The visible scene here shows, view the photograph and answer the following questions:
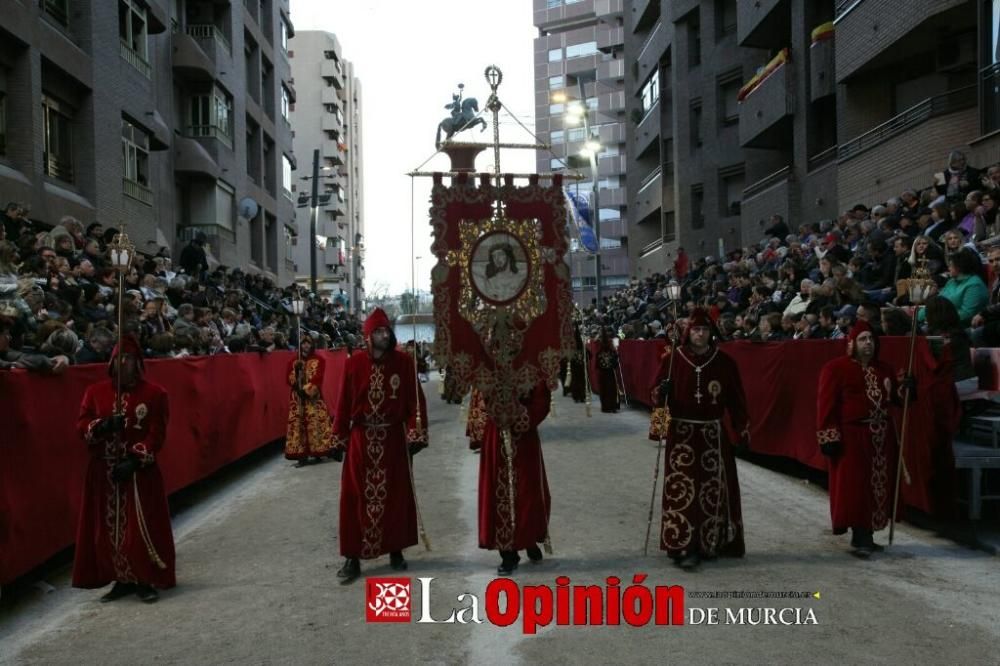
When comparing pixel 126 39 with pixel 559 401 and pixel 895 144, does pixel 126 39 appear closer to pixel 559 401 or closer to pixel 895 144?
pixel 559 401

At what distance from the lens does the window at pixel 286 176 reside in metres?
42.7

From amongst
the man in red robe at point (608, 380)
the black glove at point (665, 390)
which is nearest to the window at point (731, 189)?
the man in red robe at point (608, 380)

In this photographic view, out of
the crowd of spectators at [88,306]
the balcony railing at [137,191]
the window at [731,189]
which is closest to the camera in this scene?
the crowd of spectators at [88,306]

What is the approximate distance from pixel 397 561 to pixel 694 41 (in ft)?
114

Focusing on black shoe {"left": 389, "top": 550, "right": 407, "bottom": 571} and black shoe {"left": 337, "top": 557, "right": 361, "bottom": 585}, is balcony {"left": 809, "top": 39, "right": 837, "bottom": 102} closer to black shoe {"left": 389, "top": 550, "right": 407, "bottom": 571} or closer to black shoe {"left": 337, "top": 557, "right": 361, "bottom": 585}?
black shoe {"left": 389, "top": 550, "right": 407, "bottom": 571}

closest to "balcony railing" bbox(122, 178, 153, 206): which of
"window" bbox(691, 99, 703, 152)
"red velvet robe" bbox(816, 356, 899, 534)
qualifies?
"red velvet robe" bbox(816, 356, 899, 534)

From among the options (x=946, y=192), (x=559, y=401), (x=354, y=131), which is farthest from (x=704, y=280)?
(x=354, y=131)

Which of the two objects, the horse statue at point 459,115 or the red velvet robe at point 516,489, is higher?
the horse statue at point 459,115

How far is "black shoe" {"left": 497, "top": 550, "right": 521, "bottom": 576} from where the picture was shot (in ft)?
22.7

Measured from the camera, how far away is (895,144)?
63.9 ft

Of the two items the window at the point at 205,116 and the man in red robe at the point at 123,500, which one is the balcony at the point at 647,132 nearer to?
the window at the point at 205,116

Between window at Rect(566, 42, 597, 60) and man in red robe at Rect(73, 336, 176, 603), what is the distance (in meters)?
74.2

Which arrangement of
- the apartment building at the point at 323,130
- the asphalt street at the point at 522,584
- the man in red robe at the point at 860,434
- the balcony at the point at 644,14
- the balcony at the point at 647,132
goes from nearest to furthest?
the asphalt street at the point at 522,584 → the man in red robe at the point at 860,434 → the balcony at the point at 647,132 → the balcony at the point at 644,14 → the apartment building at the point at 323,130

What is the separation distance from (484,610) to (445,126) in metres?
7.86
